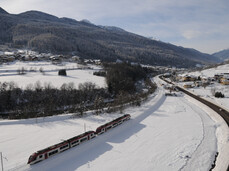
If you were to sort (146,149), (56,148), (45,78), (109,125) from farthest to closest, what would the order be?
(45,78) → (109,125) → (146,149) → (56,148)

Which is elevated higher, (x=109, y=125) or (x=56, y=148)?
(x=109, y=125)

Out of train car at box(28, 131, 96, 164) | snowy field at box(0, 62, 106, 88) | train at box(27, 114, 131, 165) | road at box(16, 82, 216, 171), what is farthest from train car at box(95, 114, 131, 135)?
snowy field at box(0, 62, 106, 88)

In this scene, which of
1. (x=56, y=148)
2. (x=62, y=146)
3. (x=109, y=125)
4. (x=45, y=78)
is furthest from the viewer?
(x=45, y=78)

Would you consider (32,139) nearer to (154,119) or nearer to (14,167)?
(14,167)

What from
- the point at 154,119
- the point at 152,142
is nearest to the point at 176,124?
the point at 154,119

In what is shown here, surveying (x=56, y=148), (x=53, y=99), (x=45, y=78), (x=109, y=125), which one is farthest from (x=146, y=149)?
(x=45, y=78)

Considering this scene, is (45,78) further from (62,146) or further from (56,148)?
(56,148)
